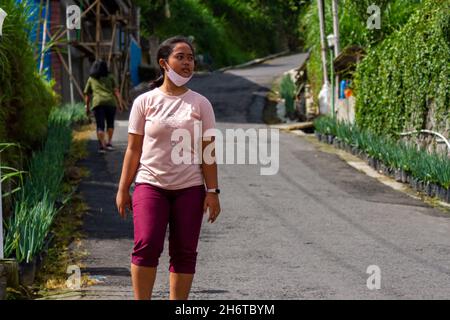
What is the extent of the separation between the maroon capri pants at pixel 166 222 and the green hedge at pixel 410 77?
8.77m

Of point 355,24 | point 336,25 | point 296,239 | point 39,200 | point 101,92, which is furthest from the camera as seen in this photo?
point 355,24

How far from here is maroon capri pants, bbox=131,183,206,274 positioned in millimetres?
5363

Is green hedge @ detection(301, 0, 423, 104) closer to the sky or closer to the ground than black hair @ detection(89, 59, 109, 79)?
closer to the sky

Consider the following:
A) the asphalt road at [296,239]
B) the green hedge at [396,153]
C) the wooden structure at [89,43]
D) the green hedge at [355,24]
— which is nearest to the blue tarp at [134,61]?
the wooden structure at [89,43]

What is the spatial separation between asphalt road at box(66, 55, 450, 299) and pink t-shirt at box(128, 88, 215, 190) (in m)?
1.52

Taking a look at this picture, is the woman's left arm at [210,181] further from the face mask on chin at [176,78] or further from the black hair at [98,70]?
the black hair at [98,70]

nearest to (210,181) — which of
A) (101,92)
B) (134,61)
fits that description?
(101,92)

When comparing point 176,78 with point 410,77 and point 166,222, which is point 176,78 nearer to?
point 166,222

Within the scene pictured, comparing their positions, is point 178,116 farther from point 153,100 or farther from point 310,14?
point 310,14

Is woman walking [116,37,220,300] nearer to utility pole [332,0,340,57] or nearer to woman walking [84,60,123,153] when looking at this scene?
woman walking [84,60,123,153]

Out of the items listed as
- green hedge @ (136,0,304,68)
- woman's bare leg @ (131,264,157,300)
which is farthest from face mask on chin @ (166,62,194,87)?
green hedge @ (136,0,304,68)

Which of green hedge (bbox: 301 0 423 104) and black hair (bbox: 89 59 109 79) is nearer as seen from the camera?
black hair (bbox: 89 59 109 79)

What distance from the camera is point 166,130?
215 inches

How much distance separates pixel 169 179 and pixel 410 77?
34.2 feet
